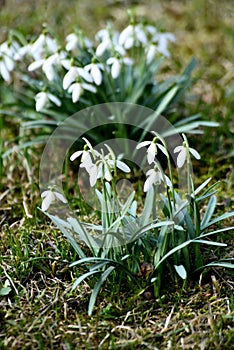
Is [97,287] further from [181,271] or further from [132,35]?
[132,35]

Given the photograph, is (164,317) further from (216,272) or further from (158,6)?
(158,6)

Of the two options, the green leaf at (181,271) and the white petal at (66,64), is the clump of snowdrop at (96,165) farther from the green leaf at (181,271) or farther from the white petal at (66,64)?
the white petal at (66,64)

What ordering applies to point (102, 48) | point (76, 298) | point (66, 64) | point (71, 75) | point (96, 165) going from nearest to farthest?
point (96, 165) → point (76, 298) → point (71, 75) → point (66, 64) → point (102, 48)

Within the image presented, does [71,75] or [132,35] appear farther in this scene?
[132,35]

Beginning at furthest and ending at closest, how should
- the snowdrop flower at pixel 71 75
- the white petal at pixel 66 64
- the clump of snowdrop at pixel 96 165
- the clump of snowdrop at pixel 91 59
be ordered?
the clump of snowdrop at pixel 91 59, the white petal at pixel 66 64, the snowdrop flower at pixel 71 75, the clump of snowdrop at pixel 96 165

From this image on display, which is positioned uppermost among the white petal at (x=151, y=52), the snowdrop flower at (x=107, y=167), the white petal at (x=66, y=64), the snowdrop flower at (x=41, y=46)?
the snowdrop flower at (x=41, y=46)

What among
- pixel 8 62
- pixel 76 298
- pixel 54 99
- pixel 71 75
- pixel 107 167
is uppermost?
pixel 8 62

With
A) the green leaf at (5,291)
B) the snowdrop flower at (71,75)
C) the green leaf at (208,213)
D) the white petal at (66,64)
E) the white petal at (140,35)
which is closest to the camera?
the green leaf at (5,291)

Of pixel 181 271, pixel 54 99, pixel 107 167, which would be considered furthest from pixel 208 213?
pixel 54 99

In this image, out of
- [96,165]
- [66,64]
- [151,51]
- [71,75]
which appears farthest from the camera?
[151,51]

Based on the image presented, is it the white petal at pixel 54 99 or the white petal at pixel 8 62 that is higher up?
the white petal at pixel 8 62

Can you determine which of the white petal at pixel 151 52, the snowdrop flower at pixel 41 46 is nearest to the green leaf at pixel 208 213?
the white petal at pixel 151 52

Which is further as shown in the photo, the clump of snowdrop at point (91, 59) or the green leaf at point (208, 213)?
the clump of snowdrop at point (91, 59)
